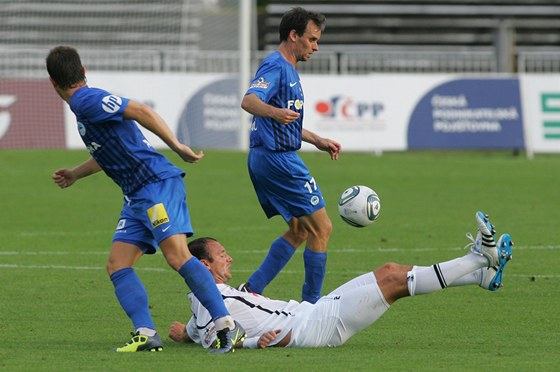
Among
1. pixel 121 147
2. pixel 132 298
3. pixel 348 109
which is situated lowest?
pixel 348 109

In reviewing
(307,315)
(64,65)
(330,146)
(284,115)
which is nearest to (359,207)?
(330,146)

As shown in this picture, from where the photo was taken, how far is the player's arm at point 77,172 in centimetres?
850

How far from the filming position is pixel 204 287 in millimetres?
7770

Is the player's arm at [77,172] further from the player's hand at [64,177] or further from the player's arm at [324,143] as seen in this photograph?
the player's arm at [324,143]

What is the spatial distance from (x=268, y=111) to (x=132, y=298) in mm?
1670

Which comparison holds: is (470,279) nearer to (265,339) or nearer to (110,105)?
(265,339)

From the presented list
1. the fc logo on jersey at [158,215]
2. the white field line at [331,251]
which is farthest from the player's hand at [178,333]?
the white field line at [331,251]

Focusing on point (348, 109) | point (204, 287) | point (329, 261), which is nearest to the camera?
point (204, 287)

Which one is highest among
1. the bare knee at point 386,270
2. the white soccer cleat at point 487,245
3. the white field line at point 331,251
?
the white soccer cleat at point 487,245

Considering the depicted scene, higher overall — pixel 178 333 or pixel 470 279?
pixel 470 279

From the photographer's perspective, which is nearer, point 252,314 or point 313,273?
point 252,314

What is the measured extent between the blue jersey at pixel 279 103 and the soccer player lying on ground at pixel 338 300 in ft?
4.78

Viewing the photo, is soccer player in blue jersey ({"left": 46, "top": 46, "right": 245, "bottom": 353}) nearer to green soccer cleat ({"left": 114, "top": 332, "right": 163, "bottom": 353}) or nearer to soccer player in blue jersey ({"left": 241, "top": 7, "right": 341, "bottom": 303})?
green soccer cleat ({"left": 114, "top": 332, "right": 163, "bottom": 353})

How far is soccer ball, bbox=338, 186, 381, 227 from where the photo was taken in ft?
31.0
